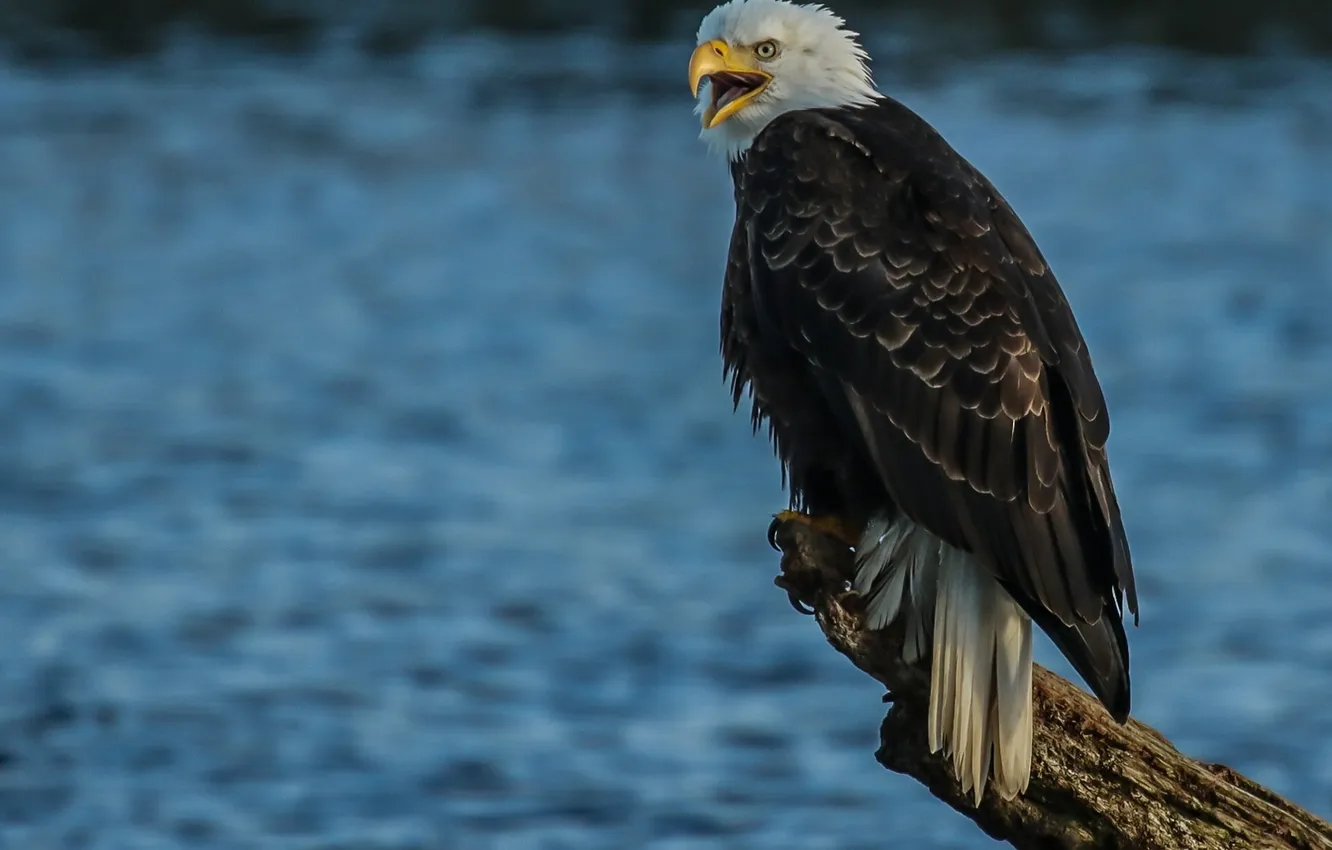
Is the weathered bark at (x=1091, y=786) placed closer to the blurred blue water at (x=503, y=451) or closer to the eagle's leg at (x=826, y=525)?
the eagle's leg at (x=826, y=525)

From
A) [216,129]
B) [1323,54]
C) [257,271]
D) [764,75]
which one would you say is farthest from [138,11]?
[764,75]

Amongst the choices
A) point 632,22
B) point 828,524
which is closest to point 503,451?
point 828,524

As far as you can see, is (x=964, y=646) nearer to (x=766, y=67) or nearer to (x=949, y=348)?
(x=949, y=348)

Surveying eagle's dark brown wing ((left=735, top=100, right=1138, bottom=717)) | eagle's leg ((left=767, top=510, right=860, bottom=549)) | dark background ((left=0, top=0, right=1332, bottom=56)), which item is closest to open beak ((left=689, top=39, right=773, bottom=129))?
eagle's dark brown wing ((left=735, top=100, right=1138, bottom=717))

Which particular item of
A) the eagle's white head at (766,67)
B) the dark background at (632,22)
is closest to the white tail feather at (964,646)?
the eagle's white head at (766,67)

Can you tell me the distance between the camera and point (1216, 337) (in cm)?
1585

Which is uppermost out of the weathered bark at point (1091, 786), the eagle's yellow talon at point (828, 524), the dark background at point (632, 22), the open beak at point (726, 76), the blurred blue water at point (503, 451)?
the dark background at point (632, 22)

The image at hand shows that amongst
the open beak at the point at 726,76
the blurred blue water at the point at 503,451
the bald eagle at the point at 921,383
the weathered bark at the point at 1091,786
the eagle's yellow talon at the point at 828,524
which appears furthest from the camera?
the blurred blue water at the point at 503,451

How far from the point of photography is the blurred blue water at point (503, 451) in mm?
9578

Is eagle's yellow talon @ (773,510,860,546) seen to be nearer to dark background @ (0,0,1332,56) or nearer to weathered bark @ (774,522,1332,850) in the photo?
weathered bark @ (774,522,1332,850)

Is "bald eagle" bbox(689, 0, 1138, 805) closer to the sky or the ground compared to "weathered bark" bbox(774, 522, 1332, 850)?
closer to the sky

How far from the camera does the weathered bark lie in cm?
513

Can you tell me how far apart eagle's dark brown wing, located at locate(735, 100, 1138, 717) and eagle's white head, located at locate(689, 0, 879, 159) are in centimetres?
15

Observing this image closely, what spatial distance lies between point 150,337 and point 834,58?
35.0 feet
